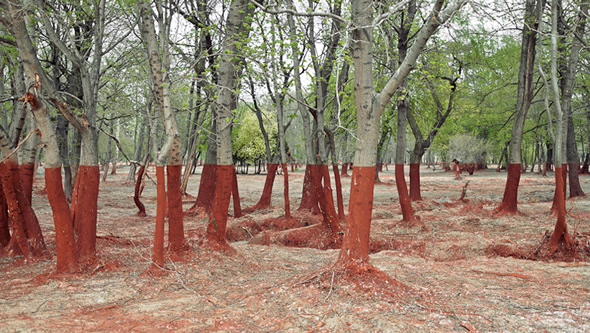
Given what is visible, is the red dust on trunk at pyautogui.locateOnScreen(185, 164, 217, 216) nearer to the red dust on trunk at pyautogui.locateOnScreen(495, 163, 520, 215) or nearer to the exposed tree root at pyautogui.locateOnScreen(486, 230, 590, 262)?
the exposed tree root at pyautogui.locateOnScreen(486, 230, 590, 262)

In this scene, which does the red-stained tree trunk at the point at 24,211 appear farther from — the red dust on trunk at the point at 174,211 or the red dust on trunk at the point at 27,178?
the red dust on trunk at the point at 174,211

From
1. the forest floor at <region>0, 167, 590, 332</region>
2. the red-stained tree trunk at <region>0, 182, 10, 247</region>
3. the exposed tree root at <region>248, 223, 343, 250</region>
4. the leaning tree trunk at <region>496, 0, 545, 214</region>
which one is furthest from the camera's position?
the leaning tree trunk at <region>496, 0, 545, 214</region>

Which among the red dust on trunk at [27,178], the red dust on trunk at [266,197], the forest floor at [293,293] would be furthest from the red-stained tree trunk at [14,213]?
the red dust on trunk at [266,197]

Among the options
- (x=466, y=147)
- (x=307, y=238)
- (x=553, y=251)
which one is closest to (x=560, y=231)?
(x=553, y=251)

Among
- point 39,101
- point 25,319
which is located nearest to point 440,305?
point 25,319

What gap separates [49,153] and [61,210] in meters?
0.89

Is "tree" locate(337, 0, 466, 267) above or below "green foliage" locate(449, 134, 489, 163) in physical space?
below

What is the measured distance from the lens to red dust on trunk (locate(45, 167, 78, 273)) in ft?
18.8

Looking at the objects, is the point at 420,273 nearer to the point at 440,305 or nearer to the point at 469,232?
the point at 440,305

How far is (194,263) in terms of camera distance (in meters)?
6.84

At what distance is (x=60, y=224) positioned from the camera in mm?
5820

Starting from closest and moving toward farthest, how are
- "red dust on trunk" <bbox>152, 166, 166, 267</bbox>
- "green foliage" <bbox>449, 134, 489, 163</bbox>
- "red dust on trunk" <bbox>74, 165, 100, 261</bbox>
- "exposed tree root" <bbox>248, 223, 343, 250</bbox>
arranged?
"red dust on trunk" <bbox>152, 166, 166, 267</bbox>
"red dust on trunk" <bbox>74, 165, 100, 261</bbox>
"exposed tree root" <bbox>248, 223, 343, 250</bbox>
"green foliage" <bbox>449, 134, 489, 163</bbox>

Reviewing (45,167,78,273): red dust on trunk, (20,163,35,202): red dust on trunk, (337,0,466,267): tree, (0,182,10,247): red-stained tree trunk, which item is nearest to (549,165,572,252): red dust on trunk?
(337,0,466,267): tree

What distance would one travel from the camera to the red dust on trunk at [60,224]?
5.74 meters
